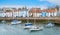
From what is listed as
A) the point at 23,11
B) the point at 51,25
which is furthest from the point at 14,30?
the point at 51,25

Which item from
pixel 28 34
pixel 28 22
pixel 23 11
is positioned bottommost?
pixel 28 34

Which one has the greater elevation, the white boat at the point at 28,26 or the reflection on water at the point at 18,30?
the white boat at the point at 28,26

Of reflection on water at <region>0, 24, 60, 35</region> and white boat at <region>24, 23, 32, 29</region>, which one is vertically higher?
white boat at <region>24, 23, 32, 29</region>

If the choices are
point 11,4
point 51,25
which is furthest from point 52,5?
point 11,4

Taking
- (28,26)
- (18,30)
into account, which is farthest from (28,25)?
(18,30)

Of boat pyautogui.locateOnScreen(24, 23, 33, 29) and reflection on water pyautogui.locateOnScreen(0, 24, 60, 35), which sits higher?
boat pyautogui.locateOnScreen(24, 23, 33, 29)

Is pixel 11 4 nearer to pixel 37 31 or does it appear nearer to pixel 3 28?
pixel 3 28

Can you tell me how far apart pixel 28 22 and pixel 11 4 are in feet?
1.10

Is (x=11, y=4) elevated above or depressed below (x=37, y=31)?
above

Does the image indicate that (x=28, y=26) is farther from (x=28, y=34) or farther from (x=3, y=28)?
(x=3, y=28)

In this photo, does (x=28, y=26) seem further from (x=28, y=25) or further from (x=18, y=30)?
(x=18, y=30)

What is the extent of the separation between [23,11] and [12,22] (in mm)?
208

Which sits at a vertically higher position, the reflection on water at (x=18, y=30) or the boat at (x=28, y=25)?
the boat at (x=28, y=25)

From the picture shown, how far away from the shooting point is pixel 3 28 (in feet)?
6.05
